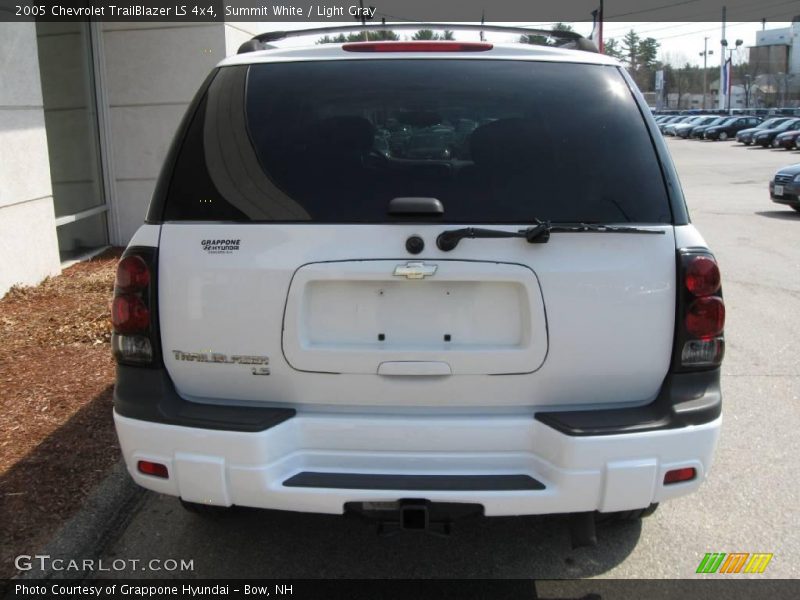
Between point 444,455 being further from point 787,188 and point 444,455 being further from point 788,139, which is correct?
point 788,139

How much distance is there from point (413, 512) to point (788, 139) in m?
41.4

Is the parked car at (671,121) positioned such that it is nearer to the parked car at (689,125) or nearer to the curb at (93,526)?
the parked car at (689,125)

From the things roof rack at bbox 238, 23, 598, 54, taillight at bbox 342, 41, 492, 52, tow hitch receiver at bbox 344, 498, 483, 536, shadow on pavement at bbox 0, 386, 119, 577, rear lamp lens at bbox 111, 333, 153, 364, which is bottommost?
shadow on pavement at bbox 0, 386, 119, 577

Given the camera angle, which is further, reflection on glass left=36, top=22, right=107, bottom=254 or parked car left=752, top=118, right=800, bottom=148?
parked car left=752, top=118, right=800, bottom=148

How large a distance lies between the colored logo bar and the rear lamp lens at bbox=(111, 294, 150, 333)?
250cm

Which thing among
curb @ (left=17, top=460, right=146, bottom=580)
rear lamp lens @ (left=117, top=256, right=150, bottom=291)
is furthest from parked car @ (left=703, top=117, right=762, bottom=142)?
rear lamp lens @ (left=117, top=256, right=150, bottom=291)

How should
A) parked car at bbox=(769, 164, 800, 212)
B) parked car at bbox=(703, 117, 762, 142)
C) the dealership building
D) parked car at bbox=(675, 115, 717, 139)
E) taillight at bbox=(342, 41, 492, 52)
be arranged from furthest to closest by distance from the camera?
parked car at bbox=(675, 115, 717, 139) → parked car at bbox=(703, 117, 762, 142) → parked car at bbox=(769, 164, 800, 212) → the dealership building → taillight at bbox=(342, 41, 492, 52)

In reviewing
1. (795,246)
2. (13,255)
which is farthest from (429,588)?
(795,246)

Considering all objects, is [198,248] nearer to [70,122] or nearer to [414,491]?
[414,491]

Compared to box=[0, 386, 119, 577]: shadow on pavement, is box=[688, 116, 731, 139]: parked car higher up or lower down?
higher up

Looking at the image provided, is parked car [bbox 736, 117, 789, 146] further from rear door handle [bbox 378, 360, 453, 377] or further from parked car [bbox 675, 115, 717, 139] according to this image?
rear door handle [bbox 378, 360, 453, 377]

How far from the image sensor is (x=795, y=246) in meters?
11.3

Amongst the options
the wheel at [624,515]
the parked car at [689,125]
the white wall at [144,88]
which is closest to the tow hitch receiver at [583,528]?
the wheel at [624,515]

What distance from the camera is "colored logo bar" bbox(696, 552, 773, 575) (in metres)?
3.27
